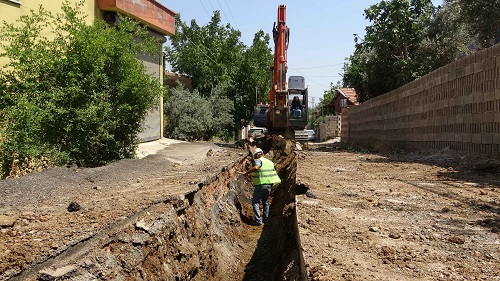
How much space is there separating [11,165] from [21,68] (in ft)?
6.72

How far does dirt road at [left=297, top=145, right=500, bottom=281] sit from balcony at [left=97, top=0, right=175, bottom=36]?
935 cm

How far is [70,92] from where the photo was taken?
1088 cm

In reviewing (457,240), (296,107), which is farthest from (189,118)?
(457,240)

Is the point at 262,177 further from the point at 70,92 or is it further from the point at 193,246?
the point at 70,92

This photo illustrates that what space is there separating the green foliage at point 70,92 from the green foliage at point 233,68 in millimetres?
21383

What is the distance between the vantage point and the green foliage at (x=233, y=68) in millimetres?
35500

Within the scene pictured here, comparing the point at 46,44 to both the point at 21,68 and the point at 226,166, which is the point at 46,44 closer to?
the point at 21,68

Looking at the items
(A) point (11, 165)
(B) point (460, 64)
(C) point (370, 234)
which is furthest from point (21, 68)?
(B) point (460, 64)

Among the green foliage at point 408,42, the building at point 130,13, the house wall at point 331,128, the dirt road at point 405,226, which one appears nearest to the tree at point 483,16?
the green foliage at point 408,42

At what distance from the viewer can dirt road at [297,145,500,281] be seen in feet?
13.5

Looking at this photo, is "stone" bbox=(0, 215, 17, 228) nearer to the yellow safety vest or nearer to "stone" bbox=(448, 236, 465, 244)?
the yellow safety vest

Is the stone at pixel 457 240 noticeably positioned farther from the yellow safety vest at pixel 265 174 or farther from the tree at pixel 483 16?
the tree at pixel 483 16

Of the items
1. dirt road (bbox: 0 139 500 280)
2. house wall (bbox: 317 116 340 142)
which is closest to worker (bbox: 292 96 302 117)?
dirt road (bbox: 0 139 500 280)

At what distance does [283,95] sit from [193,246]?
14985 mm
